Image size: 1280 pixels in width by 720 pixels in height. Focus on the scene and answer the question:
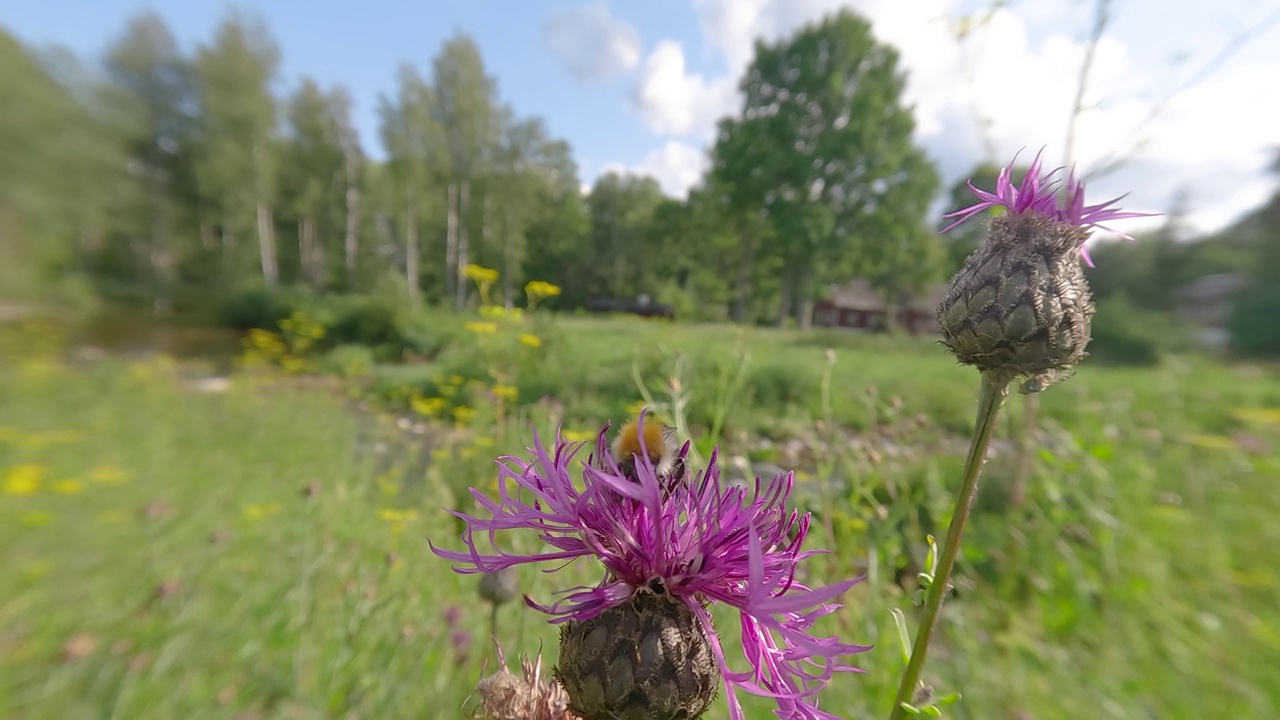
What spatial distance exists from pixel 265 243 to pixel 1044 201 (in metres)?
22.8

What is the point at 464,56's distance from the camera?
18484mm

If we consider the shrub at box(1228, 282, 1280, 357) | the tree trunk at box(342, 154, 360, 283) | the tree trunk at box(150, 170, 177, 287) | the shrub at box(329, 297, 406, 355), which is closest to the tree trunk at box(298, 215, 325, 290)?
the tree trunk at box(342, 154, 360, 283)

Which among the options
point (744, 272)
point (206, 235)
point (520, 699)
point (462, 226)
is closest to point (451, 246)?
point (462, 226)

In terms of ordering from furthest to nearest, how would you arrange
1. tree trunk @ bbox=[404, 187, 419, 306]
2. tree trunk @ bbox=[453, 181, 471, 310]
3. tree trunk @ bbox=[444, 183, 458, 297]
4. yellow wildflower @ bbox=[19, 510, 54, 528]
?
tree trunk @ bbox=[453, 181, 471, 310], tree trunk @ bbox=[444, 183, 458, 297], tree trunk @ bbox=[404, 187, 419, 306], yellow wildflower @ bbox=[19, 510, 54, 528]

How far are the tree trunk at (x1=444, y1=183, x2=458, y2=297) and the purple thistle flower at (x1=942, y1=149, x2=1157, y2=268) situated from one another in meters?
20.0

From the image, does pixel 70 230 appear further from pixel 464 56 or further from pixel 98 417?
pixel 98 417

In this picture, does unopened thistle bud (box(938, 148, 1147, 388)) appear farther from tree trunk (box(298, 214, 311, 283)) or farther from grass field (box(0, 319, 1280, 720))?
tree trunk (box(298, 214, 311, 283))

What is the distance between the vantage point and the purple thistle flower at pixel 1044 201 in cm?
65

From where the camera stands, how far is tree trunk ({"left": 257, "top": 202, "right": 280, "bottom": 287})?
1923 centimetres

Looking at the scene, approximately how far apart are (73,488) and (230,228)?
778 inches

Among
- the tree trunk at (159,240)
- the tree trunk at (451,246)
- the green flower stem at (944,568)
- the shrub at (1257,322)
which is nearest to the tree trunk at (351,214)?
the tree trunk at (451,246)

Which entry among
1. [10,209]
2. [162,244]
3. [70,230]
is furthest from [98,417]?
[162,244]

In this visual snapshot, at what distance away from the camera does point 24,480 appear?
10.4 ft

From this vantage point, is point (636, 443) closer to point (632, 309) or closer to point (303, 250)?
point (632, 309)
